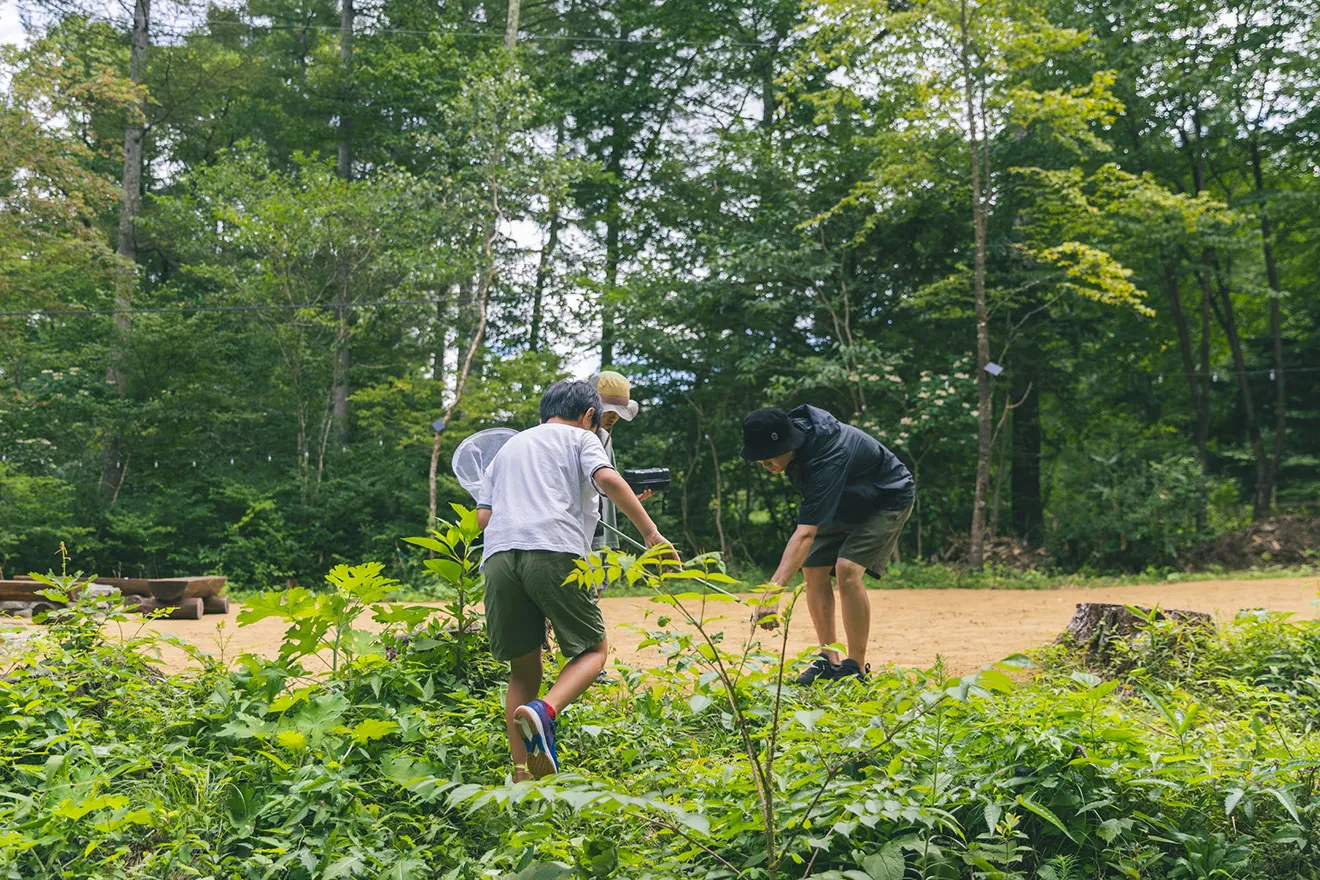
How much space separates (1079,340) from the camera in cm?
1499

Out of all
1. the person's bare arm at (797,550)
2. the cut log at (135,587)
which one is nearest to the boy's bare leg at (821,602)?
the person's bare arm at (797,550)

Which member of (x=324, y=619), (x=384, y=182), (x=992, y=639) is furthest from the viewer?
(x=384, y=182)

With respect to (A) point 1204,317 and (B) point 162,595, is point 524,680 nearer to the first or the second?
(B) point 162,595

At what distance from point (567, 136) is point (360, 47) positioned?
4418mm

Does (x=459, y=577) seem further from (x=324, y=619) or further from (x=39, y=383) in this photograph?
(x=39, y=383)

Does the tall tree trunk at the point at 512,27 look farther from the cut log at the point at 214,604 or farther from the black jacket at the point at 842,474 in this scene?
the black jacket at the point at 842,474

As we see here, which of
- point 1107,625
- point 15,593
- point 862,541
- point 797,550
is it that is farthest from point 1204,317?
point 15,593

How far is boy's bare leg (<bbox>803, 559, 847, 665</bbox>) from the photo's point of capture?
181 inches

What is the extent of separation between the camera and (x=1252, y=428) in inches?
653

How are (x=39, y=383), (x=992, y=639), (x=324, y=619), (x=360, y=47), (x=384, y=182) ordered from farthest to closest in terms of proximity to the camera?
(x=360, y=47) → (x=384, y=182) → (x=39, y=383) → (x=992, y=639) → (x=324, y=619)

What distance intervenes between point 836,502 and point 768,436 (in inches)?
16.2

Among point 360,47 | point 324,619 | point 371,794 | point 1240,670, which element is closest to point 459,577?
point 324,619

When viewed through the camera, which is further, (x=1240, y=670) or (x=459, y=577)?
(x=1240, y=670)

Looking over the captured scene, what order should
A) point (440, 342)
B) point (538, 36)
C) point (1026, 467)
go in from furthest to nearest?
point (538, 36) → point (440, 342) → point (1026, 467)
